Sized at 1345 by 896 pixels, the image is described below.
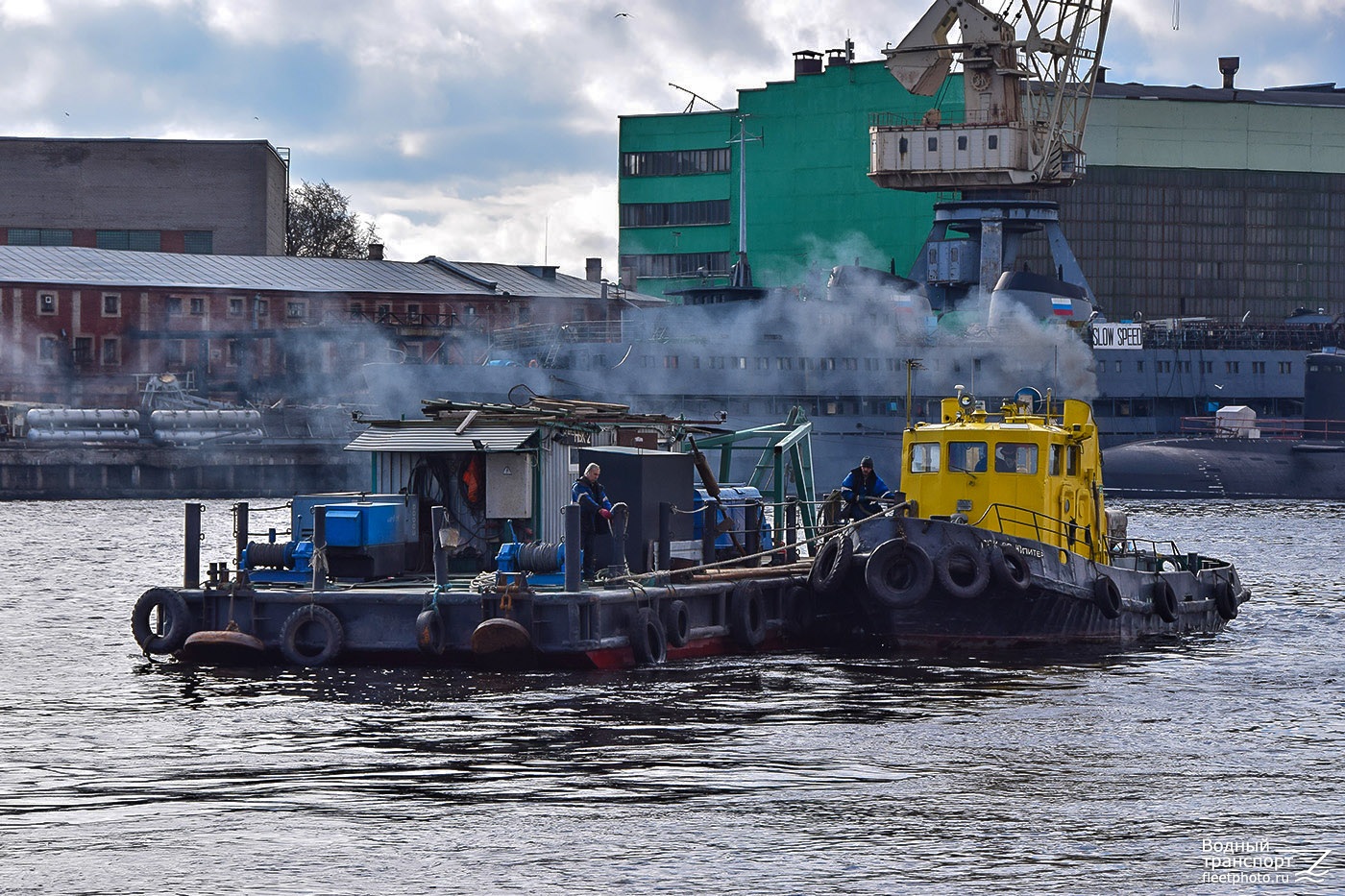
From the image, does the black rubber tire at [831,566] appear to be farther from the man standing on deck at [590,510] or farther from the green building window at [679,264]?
the green building window at [679,264]

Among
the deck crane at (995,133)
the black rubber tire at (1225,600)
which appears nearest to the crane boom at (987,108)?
the deck crane at (995,133)

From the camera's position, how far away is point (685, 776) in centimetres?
1934

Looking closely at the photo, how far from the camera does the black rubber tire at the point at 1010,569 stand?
92.0 feet

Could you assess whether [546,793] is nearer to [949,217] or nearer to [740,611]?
[740,611]

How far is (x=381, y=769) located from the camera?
19578mm

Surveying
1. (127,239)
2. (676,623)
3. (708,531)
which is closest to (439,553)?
(676,623)

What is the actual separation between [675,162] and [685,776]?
10408 cm

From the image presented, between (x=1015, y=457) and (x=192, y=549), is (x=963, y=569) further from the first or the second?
(x=192, y=549)

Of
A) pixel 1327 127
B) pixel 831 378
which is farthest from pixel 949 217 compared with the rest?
pixel 1327 127

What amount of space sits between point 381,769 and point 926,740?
20.6 ft

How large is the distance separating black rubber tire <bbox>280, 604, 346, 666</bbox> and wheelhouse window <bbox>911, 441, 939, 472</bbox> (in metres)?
9.96

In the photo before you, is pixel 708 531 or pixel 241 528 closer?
pixel 241 528

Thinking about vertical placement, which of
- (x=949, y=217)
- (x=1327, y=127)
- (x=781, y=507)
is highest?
(x=1327, y=127)

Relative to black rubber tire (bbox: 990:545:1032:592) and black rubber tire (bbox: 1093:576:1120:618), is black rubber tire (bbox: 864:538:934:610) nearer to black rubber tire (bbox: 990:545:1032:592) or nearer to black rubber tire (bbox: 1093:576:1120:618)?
black rubber tire (bbox: 990:545:1032:592)
